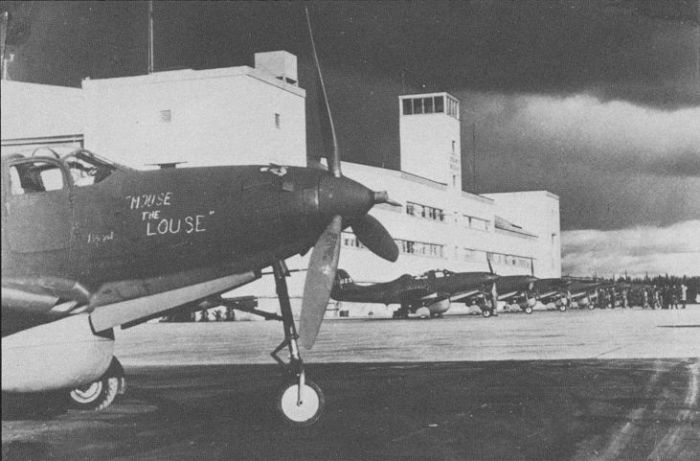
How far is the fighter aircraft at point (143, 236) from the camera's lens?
7137mm

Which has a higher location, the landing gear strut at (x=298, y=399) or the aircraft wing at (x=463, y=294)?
the aircraft wing at (x=463, y=294)

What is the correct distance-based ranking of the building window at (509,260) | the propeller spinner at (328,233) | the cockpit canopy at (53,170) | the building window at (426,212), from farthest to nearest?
the building window at (509,260) → the building window at (426,212) → the propeller spinner at (328,233) → the cockpit canopy at (53,170)

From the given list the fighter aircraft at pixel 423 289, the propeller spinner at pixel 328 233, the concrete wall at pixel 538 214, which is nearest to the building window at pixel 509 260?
the concrete wall at pixel 538 214

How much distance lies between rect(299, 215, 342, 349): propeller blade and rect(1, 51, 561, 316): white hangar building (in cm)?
282

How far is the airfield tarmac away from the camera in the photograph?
7.61 m

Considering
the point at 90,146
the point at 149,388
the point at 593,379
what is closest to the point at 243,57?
the point at 90,146

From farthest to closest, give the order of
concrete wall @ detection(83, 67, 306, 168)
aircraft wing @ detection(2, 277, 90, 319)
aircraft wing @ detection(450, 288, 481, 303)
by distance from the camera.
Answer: aircraft wing @ detection(450, 288, 481, 303) < concrete wall @ detection(83, 67, 306, 168) < aircraft wing @ detection(2, 277, 90, 319)

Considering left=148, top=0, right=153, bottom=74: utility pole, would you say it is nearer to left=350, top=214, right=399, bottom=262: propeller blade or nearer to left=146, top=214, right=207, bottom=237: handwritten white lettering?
left=146, top=214, right=207, bottom=237: handwritten white lettering

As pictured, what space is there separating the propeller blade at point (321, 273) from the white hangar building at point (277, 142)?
2.82m

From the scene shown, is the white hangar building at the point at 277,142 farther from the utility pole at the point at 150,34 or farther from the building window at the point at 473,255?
the utility pole at the point at 150,34

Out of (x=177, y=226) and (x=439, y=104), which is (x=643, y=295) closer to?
(x=439, y=104)

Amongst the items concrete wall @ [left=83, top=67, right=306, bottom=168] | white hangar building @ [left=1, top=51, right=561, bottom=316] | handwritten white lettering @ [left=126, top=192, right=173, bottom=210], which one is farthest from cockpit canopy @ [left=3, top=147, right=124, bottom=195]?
concrete wall @ [left=83, top=67, right=306, bottom=168]

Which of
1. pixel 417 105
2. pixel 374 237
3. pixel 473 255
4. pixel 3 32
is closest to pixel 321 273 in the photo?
pixel 374 237

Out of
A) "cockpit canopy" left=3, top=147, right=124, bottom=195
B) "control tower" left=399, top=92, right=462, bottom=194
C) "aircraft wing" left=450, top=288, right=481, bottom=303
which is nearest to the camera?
"cockpit canopy" left=3, top=147, right=124, bottom=195
